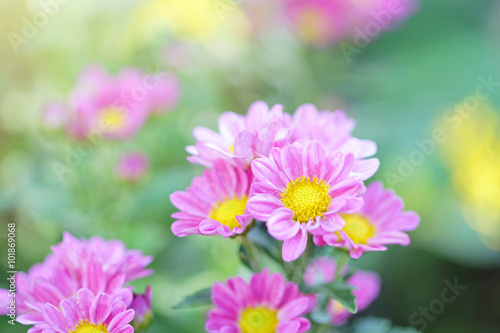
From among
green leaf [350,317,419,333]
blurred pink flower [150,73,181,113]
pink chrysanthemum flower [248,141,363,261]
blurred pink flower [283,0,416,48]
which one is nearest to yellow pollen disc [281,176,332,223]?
pink chrysanthemum flower [248,141,363,261]

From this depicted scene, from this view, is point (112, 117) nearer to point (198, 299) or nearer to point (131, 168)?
point (131, 168)

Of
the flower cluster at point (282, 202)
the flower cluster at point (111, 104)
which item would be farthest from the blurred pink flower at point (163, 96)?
the flower cluster at point (282, 202)

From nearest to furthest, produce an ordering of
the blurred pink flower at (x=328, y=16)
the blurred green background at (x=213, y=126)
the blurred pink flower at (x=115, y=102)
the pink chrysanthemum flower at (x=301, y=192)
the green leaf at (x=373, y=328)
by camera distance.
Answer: the pink chrysanthemum flower at (x=301, y=192)
the green leaf at (x=373, y=328)
the blurred pink flower at (x=115, y=102)
the blurred green background at (x=213, y=126)
the blurred pink flower at (x=328, y=16)

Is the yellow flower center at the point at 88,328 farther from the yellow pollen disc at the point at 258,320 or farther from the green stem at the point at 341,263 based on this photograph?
the green stem at the point at 341,263

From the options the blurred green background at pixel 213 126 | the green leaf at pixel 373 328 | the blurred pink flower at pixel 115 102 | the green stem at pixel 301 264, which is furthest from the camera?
the blurred green background at pixel 213 126

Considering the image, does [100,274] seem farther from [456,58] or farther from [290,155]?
[456,58]
